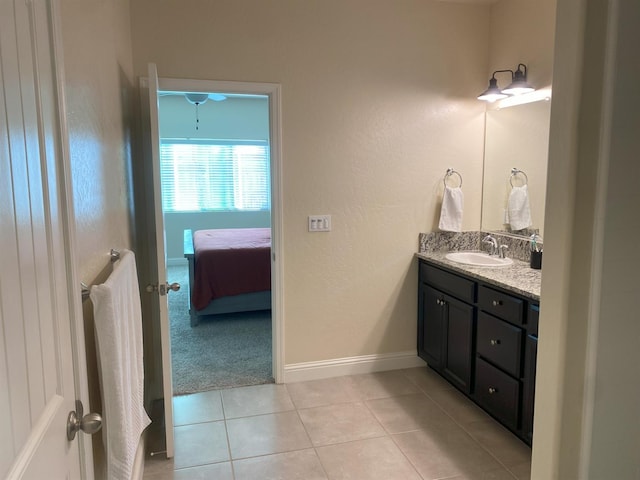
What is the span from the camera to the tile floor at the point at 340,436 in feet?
7.55

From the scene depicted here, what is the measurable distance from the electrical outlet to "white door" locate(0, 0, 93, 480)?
2.16m

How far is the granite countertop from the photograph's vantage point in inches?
93.5

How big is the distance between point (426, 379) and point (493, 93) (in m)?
2.04

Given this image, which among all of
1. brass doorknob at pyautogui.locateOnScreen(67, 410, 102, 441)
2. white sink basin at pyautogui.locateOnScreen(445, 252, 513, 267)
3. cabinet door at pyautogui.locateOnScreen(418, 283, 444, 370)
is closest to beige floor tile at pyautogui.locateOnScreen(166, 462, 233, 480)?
brass doorknob at pyautogui.locateOnScreen(67, 410, 102, 441)

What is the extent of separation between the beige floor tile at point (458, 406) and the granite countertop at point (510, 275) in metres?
0.84

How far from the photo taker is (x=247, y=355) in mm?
3754

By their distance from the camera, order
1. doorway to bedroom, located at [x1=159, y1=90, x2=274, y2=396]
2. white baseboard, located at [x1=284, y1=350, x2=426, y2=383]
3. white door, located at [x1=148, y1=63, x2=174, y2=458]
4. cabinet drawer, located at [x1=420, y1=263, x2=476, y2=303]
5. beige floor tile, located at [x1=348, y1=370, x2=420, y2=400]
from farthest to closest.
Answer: doorway to bedroom, located at [x1=159, y1=90, x2=274, y2=396] → white baseboard, located at [x1=284, y1=350, x2=426, y2=383] → beige floor tile, located at [x1=348, y1=370, x2=420, y2=400] → cabinet drawer, located at [x1=420, y1=263, x2=476, y2=303] → white door, located at [x1=148, y1=63, x2=174, y2=458]

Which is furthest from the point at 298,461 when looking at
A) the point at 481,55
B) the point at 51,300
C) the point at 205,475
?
the point at 481,55

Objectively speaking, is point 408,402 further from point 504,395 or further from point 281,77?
point 281,77

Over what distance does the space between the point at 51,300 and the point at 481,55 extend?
3329 mm

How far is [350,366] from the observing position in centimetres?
342

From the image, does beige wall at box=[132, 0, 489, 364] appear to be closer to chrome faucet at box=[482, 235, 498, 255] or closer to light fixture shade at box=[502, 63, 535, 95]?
chrome faucet at box=[482, 235, 498, 255]

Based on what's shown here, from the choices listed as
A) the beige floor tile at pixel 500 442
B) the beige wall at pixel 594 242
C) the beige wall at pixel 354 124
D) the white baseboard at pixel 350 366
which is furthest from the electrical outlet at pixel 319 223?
the beige wall at pixel 594 242

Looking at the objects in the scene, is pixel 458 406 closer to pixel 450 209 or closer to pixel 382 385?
pixel 382 385
